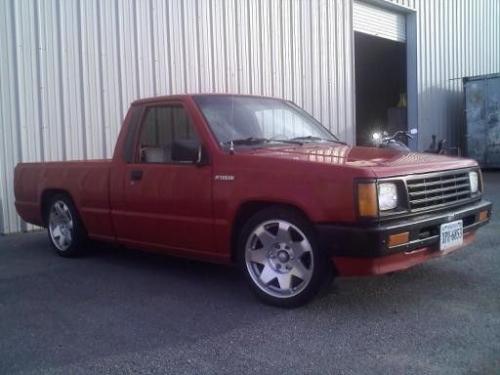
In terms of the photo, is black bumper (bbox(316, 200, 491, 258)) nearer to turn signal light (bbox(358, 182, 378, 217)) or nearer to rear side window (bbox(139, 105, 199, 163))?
turn signal light (bbox(358, 182, 378, 217))

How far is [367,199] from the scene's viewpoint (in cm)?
371

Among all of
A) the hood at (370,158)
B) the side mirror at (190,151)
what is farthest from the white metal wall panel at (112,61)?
the hood at (370,158)

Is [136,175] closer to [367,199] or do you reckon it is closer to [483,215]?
[367,199]

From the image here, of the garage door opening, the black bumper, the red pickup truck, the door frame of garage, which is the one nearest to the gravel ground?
the red pickup truck

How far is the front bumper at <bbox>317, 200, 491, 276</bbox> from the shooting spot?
3697mm

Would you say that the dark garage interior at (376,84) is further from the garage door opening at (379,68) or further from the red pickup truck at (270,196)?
the red pickup truck at (270,196)

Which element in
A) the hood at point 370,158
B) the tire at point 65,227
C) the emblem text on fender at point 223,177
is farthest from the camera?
the tire at point 65,227

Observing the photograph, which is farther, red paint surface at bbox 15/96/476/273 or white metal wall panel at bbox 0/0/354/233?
white metal wall panel at bbox 0/0/354/233

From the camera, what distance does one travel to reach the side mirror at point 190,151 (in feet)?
15.0

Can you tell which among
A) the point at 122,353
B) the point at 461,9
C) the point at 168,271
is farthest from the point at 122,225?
the point at 461,9

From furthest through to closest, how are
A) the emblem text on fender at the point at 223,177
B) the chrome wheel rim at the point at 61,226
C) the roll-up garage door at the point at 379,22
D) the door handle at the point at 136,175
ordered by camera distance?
the roll-up garage door at the point at 379,22 < the chrome wheel rim at the point at 61,226 < the door handle at the point at 136,175 < the emblem text on fender at the point at 223,177

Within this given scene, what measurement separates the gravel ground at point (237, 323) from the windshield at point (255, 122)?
49.7 inches

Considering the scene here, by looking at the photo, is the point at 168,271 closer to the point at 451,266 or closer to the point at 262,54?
the point at 451,266

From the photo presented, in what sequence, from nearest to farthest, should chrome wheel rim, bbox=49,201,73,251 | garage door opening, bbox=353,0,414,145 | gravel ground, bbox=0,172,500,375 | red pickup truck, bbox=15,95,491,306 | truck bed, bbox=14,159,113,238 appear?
gravel ground, bbox=0,172,500,375, red pickup truck, bbox=15,95,491,306, truck bed, bbox=14,159,113,238, chrome wheel rim, bbox=49,201,73,251, garage door opening, bbox=353,0,414,145
